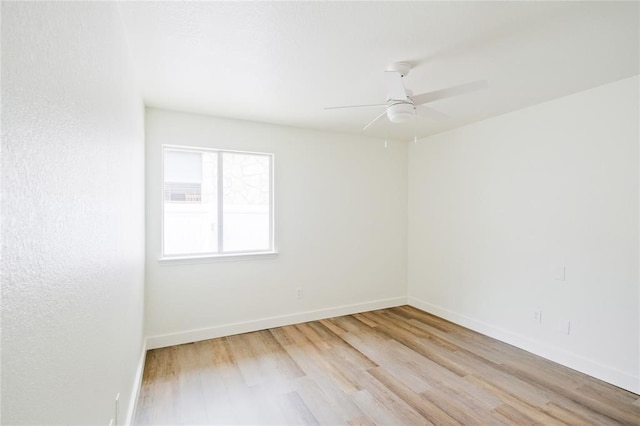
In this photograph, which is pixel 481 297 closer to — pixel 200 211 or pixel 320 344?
pixel 320 344

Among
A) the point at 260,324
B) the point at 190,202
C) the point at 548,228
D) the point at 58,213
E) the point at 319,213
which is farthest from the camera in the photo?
the point at 319,213

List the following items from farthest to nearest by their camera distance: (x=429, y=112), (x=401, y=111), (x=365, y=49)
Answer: (x=429, y=112), (x=401, y=111), (x=365, y=49)

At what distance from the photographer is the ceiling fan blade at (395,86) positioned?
207 centimetres

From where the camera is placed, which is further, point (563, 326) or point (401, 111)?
point (563, 326)

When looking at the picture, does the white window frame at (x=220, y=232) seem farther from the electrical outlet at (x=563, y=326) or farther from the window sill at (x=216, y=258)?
the electrical outlet at (x=563, y=326)

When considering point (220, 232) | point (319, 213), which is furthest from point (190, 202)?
point (319, 213)

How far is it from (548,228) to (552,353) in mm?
1215

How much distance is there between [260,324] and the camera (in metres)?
3.61

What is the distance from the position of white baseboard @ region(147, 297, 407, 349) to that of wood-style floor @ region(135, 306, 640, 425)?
9 cm

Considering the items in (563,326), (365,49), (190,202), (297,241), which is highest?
(365,49)

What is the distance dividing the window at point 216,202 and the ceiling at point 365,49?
701 mm

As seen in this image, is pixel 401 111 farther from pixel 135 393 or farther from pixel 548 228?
pixel 135 393

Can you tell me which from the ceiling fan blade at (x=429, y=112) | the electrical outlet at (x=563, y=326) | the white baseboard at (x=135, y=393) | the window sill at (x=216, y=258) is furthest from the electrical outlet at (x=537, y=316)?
the white baseboard at (x=135, y=393)

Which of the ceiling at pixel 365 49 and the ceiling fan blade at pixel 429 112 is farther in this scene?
the ceiling fan blade at pixel 429 112
